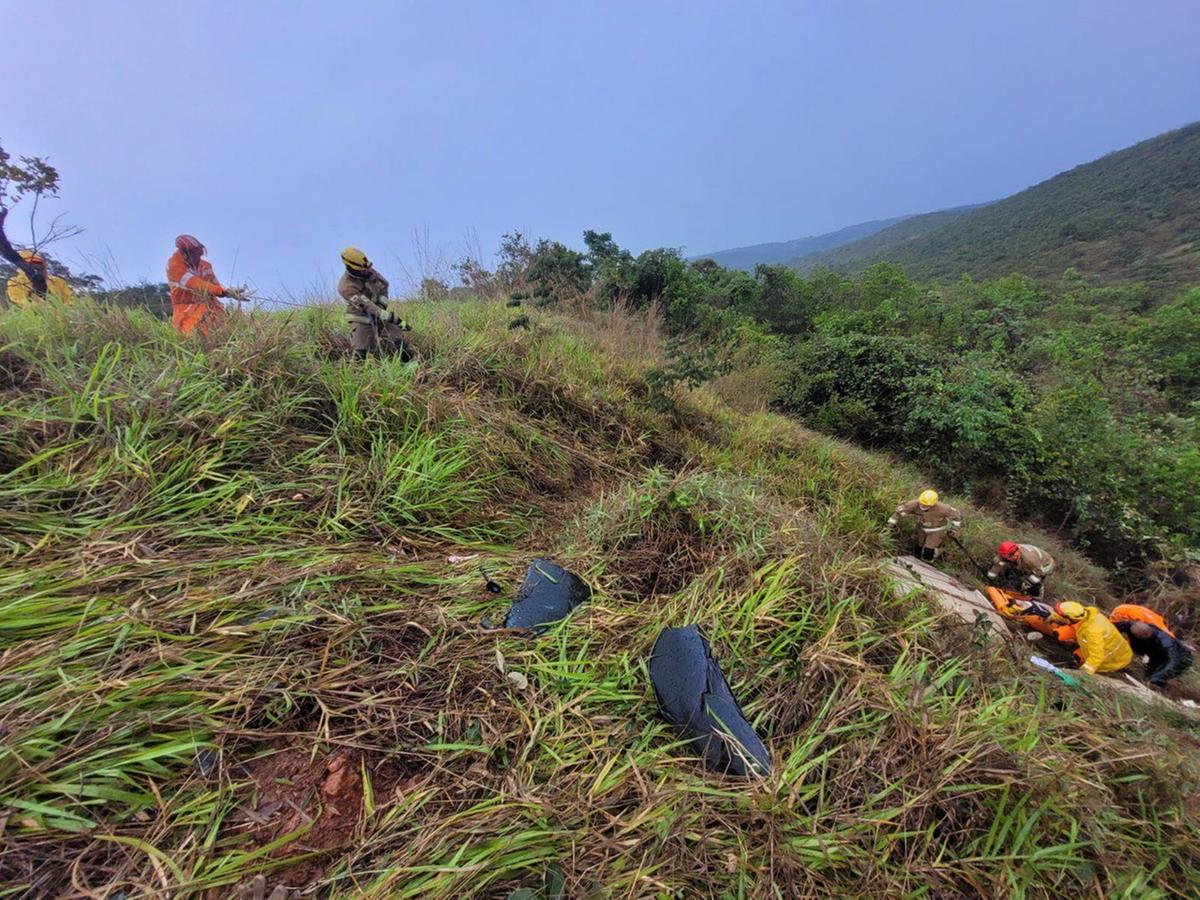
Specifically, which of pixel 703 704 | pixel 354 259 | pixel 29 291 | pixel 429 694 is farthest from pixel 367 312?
pixel 703 704

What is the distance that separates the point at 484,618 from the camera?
1729 mm

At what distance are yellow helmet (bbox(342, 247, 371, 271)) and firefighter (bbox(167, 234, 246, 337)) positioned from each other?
0.75m

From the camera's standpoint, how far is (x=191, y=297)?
10.7 ft

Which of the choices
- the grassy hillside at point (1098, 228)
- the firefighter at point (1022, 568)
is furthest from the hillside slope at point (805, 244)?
the firefighter at point (1022, 568)

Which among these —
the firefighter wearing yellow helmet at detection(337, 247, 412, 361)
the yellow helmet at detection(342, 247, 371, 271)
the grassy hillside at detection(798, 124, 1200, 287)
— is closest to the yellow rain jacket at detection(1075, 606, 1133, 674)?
the firefighter wearing yellow helmet at detection(337, 247, 412, 361)

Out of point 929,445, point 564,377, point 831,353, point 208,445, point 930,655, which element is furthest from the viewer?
point 831,353

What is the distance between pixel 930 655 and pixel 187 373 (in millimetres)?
3728

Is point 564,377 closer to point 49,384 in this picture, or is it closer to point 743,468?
point 743,468

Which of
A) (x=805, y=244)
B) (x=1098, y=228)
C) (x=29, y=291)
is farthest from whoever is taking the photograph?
(x=805, y=244)

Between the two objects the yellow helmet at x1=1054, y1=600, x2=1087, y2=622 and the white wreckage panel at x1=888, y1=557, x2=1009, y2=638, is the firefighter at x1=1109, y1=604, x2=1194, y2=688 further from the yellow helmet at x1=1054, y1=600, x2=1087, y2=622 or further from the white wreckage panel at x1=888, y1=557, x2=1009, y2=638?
the white wreckage panel at x1=888, y1=557, x2=1009, y2=638

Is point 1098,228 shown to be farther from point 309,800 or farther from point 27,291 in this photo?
point 27,291

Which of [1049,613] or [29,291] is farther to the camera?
[1049,613]

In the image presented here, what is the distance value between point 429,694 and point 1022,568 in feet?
16.9

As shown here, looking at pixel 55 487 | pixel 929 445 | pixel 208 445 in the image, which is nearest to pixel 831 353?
pixel 929 445
